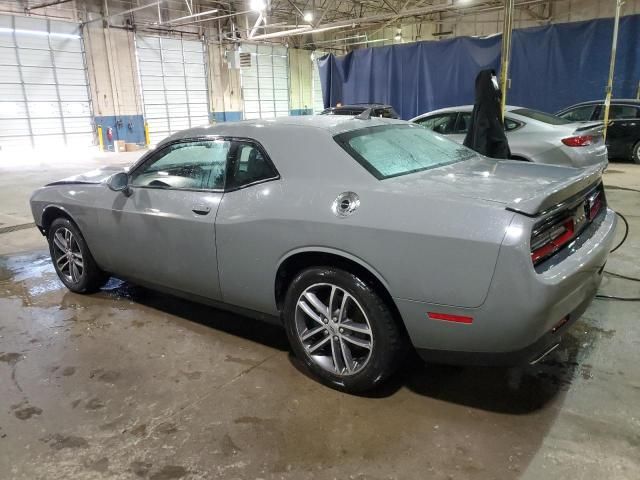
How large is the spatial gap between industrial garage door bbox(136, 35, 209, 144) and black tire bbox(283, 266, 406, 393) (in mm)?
20077

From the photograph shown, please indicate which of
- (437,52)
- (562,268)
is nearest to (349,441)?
(562,268)

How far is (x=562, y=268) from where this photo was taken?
7.54 ft

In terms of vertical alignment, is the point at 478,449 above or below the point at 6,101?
below

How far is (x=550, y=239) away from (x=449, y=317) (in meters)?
0.60

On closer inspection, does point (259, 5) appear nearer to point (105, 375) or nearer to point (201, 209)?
point (201, 209)

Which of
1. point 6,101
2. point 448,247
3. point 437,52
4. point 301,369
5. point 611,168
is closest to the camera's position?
point 448,247

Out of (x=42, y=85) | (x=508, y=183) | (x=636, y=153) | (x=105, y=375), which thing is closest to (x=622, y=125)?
(x=636, y=153)

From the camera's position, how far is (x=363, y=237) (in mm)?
2490

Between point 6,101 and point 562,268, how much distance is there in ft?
63.7

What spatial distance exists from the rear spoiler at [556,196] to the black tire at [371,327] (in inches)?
31.6

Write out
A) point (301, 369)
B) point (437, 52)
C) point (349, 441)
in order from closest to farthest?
point (349, 441)
point (301, 369)
point (437, 52)

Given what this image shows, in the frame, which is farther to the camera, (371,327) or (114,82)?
(114,82)

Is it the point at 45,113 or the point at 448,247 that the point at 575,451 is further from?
the point at 45,113

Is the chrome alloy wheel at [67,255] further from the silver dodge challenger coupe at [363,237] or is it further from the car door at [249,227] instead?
the car door at [249,227]
